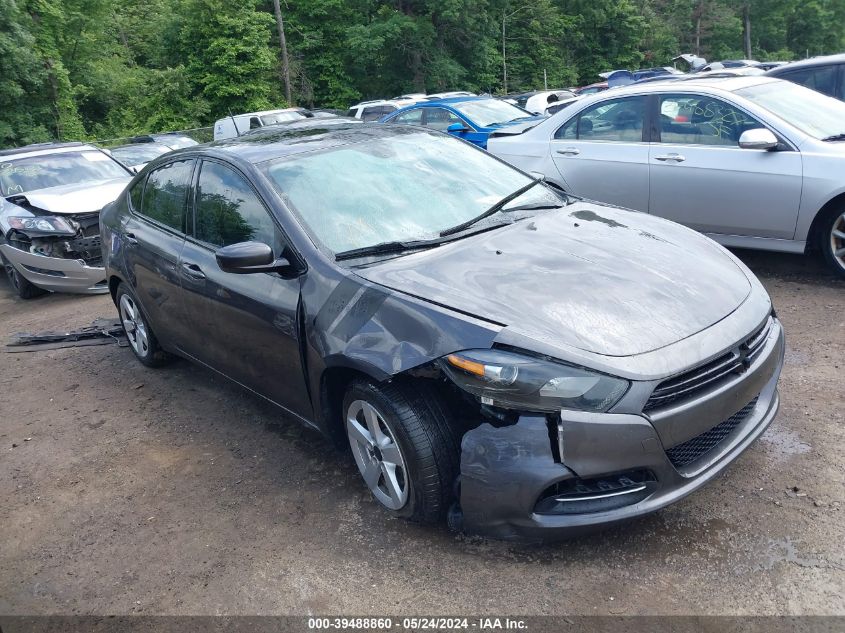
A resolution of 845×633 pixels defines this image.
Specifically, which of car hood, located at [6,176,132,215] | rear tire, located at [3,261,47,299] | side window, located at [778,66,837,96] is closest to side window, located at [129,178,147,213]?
car hood, located at [6,176,132,215]

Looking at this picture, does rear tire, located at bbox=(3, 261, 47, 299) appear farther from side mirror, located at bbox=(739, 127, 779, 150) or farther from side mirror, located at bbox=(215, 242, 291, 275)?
side mirror, located at bbox=(739, 127, 779, 150)

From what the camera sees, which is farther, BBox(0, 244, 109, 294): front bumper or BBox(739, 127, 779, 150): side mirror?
BBox(0, 244, 109, 294): front bumper

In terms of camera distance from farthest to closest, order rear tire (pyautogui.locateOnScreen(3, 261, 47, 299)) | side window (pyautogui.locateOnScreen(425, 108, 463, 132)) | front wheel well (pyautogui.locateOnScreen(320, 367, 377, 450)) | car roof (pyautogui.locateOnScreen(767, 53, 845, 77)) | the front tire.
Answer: side window (pyautogui.locateOnScreen(425, 108, 463, 132))
rear tire (pyautogui.locateOnScreen(3, 261, 47, 299))
car roof (pyautogui.locateOnScreen(767, 53, 845, 77))
front wheel well (pyautogui.locateOnScreen(320, 367, 377, 450))
the front tire

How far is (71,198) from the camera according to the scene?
8352 mm

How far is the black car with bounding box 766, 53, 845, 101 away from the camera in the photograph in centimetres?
805

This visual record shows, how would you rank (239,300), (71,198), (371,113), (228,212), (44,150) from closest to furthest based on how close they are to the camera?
(239,300) → (228,212) → (71,198) → (44,150) → (371,113)

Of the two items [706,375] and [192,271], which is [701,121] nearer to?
[706,375]

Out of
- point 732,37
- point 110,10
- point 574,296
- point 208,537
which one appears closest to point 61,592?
point 208,537

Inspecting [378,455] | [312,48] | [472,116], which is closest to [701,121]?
[378,455]

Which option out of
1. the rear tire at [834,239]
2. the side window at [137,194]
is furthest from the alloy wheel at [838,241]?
the side window at [137,194]

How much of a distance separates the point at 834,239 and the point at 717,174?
992 mm

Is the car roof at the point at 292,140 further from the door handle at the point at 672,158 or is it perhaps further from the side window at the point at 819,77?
the side window at the point at 819,77

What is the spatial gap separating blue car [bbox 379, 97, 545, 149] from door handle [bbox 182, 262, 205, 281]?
7439 millimetres

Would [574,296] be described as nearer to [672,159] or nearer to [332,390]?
[332,390]
